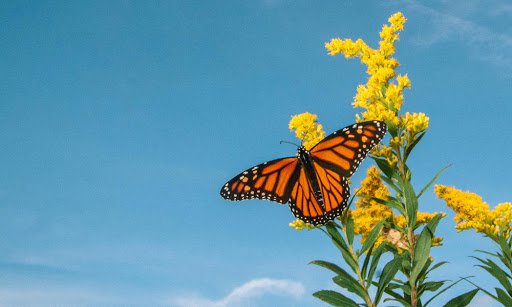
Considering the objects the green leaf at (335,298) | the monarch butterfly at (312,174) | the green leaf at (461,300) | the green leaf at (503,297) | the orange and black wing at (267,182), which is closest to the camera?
the green leaf at (335,298)

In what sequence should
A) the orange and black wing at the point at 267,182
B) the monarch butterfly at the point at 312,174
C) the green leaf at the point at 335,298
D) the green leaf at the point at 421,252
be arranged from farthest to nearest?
the orange and black wing at the point at 267,182, the monarch butterfly at the point at 312,174, the green leaf at the point at 421,252, the green leaf at the point at 335,298

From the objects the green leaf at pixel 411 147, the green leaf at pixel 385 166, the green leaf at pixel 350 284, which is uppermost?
the green leaf at pixel 411 147

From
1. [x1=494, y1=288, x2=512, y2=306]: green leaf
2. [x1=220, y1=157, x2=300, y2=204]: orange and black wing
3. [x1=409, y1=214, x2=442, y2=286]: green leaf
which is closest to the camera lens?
[x1=409, y1=214, x2=442, y2=286]: green leaf

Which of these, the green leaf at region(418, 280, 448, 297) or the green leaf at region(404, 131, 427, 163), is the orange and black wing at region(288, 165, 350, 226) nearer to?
the green leaf at region(404, 131, 427, 163)

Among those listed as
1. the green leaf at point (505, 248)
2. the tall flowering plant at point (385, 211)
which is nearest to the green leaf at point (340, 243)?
the tall flowering plant at point (385, 211)

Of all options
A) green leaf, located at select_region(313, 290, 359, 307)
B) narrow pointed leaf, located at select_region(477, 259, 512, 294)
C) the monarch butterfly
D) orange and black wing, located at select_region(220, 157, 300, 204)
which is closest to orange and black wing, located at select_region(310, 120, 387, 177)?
the monarch butterfly

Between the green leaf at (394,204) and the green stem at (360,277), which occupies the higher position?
Answer: the green leaf at (394,204)

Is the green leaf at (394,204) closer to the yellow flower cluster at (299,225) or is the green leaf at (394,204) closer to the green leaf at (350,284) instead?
the yellow flower cluster at (299,225)
